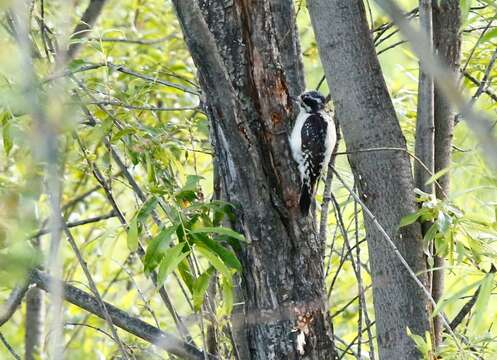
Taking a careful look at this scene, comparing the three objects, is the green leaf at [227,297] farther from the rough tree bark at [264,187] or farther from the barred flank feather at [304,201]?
the barred flank feather at [304,201]

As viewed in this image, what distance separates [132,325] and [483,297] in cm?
122

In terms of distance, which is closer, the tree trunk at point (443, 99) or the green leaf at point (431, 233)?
the green leaf at point (431, 233)

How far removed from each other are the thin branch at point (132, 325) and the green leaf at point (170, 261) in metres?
0.38

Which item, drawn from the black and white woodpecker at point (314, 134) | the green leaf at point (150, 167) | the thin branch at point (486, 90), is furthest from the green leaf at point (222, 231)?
the thin branch at point (486, 90)

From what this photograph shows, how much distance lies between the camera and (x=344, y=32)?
3215mm

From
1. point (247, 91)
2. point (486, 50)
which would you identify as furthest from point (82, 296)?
point (486, 50)

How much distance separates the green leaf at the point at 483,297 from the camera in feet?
8.05

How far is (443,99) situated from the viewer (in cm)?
328

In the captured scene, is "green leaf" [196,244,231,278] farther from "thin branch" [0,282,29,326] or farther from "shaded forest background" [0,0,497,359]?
"thin branch" [0,282,29,326]

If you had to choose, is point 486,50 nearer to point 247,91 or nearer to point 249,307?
point 247,91

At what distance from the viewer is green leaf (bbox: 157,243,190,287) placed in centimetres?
237

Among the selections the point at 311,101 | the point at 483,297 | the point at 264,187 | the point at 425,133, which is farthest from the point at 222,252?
the point at 311,101

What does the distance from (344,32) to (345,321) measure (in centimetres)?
249

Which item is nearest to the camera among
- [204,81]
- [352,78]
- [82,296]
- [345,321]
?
[204,81]
